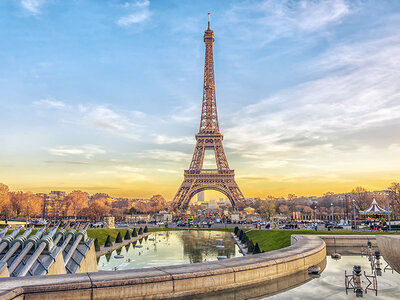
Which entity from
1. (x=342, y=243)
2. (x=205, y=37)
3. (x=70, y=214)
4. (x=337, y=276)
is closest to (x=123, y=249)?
(x=342, y=243)

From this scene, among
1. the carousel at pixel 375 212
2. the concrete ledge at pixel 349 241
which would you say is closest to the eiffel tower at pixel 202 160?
the carousel at pixel 375 212

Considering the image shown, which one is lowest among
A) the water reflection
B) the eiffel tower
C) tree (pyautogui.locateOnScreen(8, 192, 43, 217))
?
the water reflection

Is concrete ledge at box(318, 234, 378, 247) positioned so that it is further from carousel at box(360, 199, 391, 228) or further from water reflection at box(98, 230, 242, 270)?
carousel at box(360, 199, 391, 228)

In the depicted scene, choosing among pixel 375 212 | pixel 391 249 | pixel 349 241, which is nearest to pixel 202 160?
pixel 375 212

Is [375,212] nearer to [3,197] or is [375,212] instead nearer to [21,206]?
[3,197]

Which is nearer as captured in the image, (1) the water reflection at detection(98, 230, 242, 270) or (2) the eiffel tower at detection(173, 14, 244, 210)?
(1) the water reflection at detection(98, 230, 242, 270)

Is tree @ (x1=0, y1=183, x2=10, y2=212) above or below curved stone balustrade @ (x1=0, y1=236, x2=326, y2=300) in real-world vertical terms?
above

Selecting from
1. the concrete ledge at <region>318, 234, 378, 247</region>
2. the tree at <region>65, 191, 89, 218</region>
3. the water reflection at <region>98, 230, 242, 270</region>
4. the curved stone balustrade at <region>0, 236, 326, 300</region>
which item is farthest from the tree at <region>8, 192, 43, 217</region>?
the curved stone balustrade at <region>0, 236, 326, 300</region>

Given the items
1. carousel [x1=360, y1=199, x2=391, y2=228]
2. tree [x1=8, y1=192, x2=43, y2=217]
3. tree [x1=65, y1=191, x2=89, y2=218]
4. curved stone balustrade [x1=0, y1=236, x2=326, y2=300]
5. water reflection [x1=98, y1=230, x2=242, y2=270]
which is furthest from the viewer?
tree [x1=65, y1=191, x2=89, y2=218]
